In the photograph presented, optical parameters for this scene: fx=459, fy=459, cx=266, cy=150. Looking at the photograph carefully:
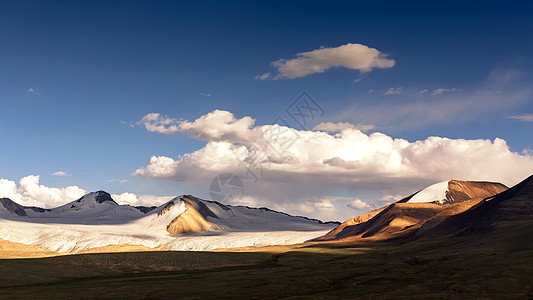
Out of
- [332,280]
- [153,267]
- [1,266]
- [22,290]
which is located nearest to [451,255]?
[332,280]

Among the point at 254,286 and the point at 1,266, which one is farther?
the point at 1,266

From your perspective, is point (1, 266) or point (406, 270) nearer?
point (406, 270)

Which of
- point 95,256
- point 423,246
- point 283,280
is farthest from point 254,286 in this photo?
point 423,246

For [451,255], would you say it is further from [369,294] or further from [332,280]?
[369,294]

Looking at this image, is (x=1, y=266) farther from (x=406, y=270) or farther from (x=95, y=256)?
(x=406, y=270)

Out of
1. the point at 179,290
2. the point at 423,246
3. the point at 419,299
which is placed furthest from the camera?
the point at 423,246

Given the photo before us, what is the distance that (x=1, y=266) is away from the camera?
141 metres

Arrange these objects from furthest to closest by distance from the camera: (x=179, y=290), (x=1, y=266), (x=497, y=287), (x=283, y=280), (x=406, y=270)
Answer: (x=1, y=266), (x=406, y=270), (x=283, y=280), (x=179, y=290), (x=497, y=287)

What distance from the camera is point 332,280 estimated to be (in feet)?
372

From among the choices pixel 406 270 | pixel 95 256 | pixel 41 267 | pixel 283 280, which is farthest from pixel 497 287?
pixel 95 256

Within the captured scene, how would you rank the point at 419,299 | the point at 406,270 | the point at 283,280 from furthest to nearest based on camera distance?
the point at 406,270, the point at 283,280, the point at 419,299

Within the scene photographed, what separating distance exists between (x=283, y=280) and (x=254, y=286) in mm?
10587

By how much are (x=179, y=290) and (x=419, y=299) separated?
50.5m

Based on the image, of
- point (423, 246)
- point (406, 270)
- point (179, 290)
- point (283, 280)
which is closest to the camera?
point (179, 290)
